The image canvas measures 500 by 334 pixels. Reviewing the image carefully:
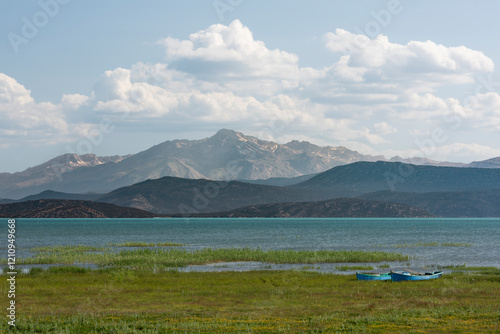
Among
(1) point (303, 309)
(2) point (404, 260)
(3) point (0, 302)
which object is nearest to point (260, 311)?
→ (1) point (303, 309)

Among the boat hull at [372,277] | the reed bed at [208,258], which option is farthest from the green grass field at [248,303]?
the reed bed at [208,258]

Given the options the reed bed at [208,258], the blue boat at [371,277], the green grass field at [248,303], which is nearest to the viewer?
the green grass field at [248,303]

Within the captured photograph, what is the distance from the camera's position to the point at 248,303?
38688 mm

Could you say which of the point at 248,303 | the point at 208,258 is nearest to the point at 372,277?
the point at 248,303

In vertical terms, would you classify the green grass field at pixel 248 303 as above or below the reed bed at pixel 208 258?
above

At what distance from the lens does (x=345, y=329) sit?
28.7m

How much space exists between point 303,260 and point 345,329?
45310 millimetres

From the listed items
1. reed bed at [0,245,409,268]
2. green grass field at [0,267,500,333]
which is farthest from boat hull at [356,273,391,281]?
reed bed at [0,245,409,268]

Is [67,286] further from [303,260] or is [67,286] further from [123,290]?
[303,260]

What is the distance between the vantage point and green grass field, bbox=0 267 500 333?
2934cm

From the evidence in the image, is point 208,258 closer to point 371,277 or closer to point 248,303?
point 371,277

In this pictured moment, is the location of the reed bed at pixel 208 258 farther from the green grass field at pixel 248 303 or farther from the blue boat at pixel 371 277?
the blue boat at pixel 371 277

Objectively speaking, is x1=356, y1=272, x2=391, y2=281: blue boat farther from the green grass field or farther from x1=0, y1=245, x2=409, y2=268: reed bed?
x1=0, y1=245, x2=409, y2=268: reed bed

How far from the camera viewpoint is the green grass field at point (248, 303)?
29.3m
